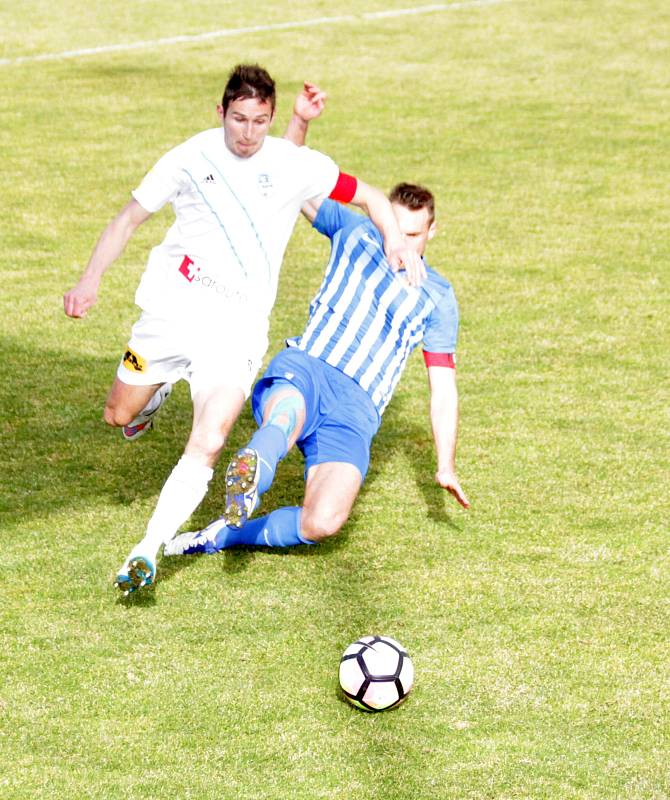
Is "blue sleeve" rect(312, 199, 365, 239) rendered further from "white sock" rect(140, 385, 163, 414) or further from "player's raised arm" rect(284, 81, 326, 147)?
"white sock" rect(140, 385, 163, 414)

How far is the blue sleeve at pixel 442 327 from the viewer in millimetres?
7172

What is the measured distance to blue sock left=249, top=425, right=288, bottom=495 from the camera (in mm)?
6023

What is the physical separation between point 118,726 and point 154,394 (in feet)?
7.82

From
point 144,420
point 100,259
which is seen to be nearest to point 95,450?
point 144,420

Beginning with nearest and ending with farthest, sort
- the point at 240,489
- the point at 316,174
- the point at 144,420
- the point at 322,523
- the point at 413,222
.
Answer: the point at 240,489 < the point at 322,523 < the point at 316,174 < the point at 413,222 < the point at 144,420

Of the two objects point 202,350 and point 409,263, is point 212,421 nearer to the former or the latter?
point 202,350

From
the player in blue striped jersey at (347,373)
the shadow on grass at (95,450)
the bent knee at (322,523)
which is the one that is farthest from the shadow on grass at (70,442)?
the bent knee at (322,523)

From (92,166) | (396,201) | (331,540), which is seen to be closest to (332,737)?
(331,540)

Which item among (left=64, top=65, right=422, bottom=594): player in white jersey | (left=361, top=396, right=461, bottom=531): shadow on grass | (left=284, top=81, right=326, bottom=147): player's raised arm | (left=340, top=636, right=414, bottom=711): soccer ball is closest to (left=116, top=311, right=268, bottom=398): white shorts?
(left=64, top=65, right=422, bottom=594): player in white jersey

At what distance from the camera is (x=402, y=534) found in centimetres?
716

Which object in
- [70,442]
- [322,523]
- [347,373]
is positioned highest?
[347,373]

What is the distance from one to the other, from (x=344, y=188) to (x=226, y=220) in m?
0.64

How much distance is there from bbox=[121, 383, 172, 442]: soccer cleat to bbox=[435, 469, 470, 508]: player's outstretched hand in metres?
1.75

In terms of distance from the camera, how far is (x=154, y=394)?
7285mm
